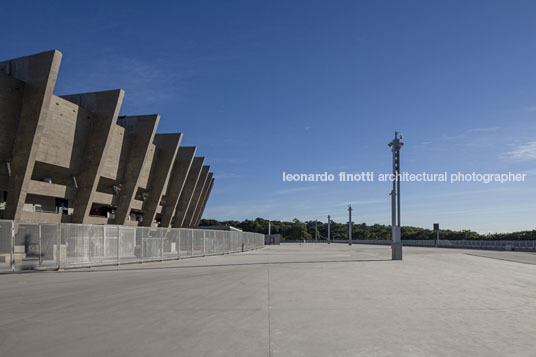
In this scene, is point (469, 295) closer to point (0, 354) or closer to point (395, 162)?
point (0, 354)

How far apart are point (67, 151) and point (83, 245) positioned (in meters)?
16.7

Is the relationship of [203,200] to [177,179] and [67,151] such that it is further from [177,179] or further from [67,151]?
[67,151]

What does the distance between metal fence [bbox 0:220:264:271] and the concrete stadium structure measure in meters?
11.4

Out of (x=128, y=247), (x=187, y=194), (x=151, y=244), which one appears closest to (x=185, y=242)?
(x=151, y=244)

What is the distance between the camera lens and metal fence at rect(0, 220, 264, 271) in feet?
60.5

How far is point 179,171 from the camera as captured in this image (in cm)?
5750

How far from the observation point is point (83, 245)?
21.1 metres

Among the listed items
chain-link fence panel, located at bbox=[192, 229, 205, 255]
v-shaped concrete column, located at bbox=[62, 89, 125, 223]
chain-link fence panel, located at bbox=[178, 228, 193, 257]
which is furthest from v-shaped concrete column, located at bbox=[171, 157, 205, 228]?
chain-link fence panel, located at bbox=[178, 228, 193, 257]

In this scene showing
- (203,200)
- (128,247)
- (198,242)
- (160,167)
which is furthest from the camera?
(203,200)

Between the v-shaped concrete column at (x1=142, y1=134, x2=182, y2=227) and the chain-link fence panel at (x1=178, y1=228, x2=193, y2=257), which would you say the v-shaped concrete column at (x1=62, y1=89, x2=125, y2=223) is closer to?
the chain-link fence panel at (x1=178, y1=228, x2=193, y2=257)

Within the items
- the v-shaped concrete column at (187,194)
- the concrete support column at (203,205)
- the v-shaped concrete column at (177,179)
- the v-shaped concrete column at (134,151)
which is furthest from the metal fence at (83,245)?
the concrete support column at (203,205)

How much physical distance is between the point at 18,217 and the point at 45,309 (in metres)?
25.7

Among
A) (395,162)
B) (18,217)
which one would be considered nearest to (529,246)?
(395,162)

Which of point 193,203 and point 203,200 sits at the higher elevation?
point 203,200
